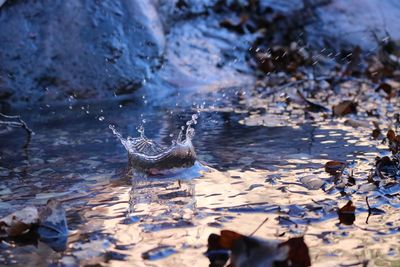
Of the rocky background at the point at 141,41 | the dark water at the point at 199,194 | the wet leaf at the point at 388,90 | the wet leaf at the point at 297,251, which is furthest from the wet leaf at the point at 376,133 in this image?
the rocky background at the point at 141,41

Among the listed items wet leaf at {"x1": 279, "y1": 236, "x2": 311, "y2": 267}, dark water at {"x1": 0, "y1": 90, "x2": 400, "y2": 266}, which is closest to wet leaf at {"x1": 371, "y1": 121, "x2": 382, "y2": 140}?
dark water at {"x1": 0, "y1": 90, "x2": 400, "y2": 266}

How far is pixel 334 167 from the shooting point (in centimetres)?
236

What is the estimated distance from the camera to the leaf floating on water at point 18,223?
5.41ft

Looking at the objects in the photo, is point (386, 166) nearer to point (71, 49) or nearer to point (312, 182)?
point (312, 182)

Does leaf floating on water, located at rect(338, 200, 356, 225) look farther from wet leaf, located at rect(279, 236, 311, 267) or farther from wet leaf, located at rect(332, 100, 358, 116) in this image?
wet leaf, located at rect(332, 100, 358, 116)

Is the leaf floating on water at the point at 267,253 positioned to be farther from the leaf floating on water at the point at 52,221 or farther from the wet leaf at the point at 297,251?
the leaf floating on water at the point at 52,221

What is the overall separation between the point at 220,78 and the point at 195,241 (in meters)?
4.25

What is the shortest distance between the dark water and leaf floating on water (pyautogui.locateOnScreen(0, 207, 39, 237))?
2.2 inches

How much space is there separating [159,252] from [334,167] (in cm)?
104

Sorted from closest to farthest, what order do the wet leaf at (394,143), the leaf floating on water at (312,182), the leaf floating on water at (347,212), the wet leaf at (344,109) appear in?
1. the leaf floating on water at (347,212)
2. the leaf floating on water at (312,182)
3. the wet leaf at (394,143)
4. the wet leaf at (344,109)

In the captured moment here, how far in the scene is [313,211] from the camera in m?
1.84

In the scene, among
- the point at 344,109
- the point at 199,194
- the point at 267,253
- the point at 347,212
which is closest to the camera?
the point at 267,253

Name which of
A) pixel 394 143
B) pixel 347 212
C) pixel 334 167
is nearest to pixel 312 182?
pixel 334 167

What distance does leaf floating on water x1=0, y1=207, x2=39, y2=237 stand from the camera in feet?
5.41
